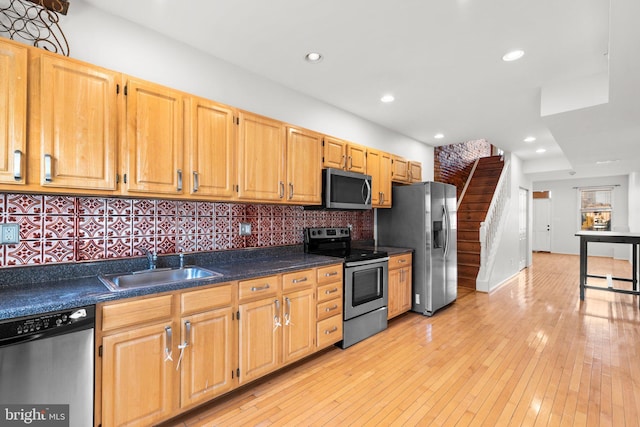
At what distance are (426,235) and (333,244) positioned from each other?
1299 mm

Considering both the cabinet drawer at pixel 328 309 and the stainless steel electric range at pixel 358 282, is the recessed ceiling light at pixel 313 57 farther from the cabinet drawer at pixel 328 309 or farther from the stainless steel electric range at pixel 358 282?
the cabinet drawer at pixel 328 309

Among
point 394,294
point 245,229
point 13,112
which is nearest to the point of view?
point 13,112

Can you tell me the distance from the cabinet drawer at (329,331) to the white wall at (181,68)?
2112 mm

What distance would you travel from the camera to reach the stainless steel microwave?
3171 millimetres

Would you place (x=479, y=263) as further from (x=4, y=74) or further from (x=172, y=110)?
(x=4, y=74)

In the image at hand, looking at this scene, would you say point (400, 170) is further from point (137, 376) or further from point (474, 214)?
point (137, 376)

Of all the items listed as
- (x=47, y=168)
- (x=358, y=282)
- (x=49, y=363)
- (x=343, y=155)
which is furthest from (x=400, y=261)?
(x=47, y=168)

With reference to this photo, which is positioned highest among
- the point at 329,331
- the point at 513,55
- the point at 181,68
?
the point at 513,55

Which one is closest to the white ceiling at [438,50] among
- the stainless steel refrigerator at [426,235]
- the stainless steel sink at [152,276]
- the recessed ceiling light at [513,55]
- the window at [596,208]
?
the recessed ceiling light at [513,55]

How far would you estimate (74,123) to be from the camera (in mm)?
1721

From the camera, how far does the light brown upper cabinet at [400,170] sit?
4195mm

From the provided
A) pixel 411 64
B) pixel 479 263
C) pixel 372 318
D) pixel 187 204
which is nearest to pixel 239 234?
pixel 187 204

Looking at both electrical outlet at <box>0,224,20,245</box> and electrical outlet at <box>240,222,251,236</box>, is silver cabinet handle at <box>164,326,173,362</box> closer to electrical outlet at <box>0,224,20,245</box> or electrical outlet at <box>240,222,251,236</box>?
electrical outlet at <box>0,224,20,245</box>

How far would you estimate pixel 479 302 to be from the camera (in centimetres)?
466
